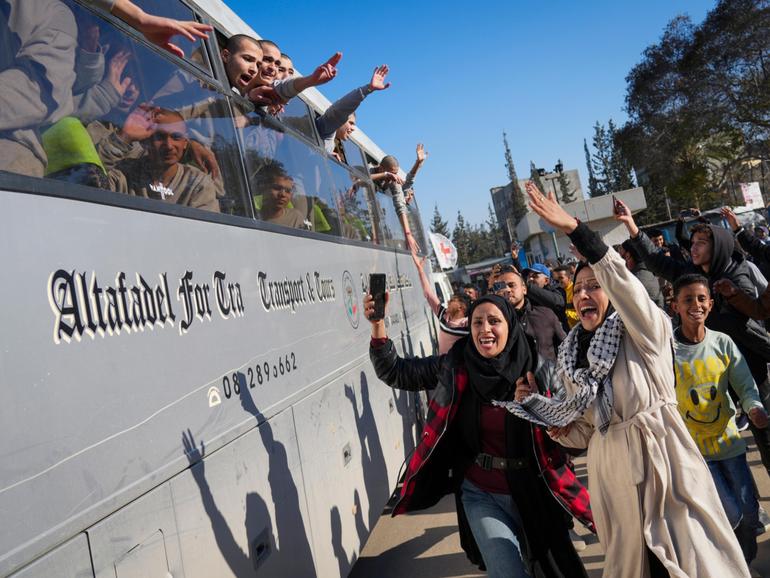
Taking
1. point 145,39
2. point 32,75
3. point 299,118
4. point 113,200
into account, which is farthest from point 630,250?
point 32,75

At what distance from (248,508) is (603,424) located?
1.64m

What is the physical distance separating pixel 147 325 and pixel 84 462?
586mm

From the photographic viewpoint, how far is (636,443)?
2939mm

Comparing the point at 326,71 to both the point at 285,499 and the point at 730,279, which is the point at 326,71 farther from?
the point at 730,279

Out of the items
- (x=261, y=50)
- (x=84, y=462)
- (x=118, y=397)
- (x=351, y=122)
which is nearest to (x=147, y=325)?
(x=118, y=397)

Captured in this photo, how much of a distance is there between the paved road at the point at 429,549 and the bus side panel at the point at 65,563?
3.41 metres

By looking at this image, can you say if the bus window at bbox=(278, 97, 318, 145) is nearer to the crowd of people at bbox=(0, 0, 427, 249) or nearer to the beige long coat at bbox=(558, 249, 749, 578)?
the crowd of people at bbox=(0, 0, 427, 249)

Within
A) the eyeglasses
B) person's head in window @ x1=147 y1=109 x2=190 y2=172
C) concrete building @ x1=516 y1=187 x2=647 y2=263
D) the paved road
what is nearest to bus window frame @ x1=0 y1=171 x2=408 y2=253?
person's head in window @ x1=147 y1=109 x2=190 y2=172

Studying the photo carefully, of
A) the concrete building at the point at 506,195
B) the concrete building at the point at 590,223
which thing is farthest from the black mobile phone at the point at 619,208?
the concrete building at the point at 506,195

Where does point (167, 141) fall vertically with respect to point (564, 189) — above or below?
below

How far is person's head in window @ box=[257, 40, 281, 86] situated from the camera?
167 inches

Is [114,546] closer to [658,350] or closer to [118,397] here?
[118,397]

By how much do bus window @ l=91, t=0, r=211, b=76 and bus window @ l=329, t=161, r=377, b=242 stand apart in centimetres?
207

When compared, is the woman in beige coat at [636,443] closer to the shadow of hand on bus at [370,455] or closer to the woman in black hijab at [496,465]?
the woman in black hijab at [496,465]
